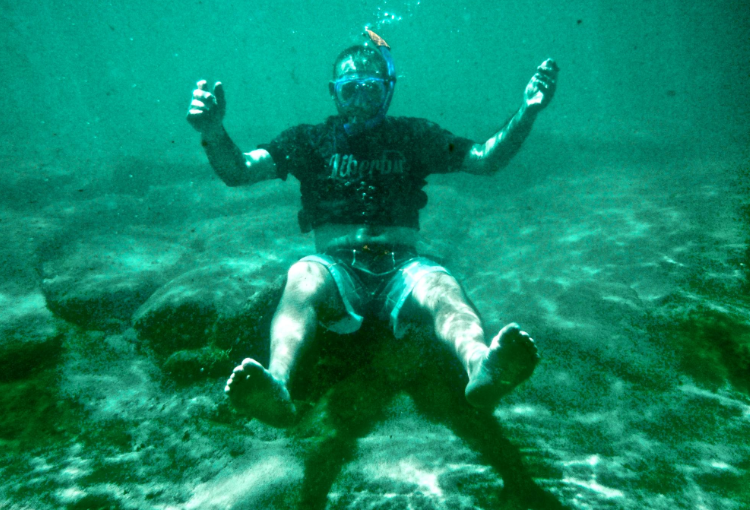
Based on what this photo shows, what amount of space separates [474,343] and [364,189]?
1789 mm

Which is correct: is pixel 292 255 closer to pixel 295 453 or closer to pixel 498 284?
pixel 498 284

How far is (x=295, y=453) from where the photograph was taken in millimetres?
2082

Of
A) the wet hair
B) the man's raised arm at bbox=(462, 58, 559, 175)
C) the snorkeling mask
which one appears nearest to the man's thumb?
the snorkeling mask

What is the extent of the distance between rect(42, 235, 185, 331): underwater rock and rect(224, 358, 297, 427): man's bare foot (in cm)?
312

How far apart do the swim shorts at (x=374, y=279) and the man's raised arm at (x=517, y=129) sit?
45.3 inches

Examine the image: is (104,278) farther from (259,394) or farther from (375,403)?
(375,403)

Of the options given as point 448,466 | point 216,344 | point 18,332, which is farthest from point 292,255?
point 448,466

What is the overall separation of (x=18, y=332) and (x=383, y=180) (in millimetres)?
3988

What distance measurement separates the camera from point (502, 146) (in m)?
3.16

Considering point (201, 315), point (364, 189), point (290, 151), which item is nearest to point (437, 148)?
point (364, 189)

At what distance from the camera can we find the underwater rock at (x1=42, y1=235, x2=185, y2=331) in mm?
3881

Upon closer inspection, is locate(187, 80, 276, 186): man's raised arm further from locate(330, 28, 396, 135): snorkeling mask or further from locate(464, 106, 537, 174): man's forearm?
locate(464, 106, 537, 174): man's forearm

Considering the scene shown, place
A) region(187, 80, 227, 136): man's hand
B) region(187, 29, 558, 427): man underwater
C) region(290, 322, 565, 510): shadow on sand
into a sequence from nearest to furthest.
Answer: region(290, 322, 565, 510): shadow on sand → region(187, 29, 558, 427): man underwater → region(187, 80, 227, 136): man's hand

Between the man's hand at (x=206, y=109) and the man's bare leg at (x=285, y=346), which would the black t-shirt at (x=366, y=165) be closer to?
the man's hand at (x=206, y=109)
